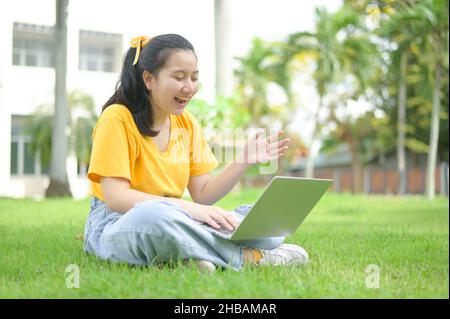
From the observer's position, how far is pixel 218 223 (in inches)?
81.0

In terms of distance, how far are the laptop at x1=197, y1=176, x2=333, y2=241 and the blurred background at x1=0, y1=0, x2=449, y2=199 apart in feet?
11.8

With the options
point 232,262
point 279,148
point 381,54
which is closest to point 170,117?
point 279,148

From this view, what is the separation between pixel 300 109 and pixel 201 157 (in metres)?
18.0

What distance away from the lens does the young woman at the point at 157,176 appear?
6.48 ft

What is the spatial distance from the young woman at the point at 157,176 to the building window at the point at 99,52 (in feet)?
37.8

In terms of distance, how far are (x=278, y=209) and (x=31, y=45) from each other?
12.8 meters

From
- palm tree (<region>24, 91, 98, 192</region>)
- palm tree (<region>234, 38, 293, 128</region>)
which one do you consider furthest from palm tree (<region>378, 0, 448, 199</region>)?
palm tree (<region>24, 91, 98, 192</region>)

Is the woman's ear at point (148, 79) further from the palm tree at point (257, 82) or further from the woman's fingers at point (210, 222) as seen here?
the palm tree at point (257, 82)

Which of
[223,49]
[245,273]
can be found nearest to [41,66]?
[223,49]

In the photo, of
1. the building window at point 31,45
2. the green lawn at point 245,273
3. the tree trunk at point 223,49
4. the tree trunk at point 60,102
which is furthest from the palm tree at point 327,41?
the green lawn at point 245,273

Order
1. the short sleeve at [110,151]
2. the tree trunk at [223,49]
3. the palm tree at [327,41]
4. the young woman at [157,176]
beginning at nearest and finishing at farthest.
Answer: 1. the young woman at [157,176]
2. the short sleeve at [110,151]
3. the tree trunk at [223,49]
4. the palm tree at [327,41]

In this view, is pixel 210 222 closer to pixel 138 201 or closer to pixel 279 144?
pixel 138 201

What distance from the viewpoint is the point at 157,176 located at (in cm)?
228

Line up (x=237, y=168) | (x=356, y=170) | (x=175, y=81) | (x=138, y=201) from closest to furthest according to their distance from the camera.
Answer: (x=138, y=201) → (x=175, y=81) → (x=237, y=168) → (x=356, y=170)
